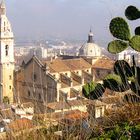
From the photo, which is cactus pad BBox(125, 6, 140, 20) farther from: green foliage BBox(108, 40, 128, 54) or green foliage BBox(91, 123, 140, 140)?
green foliage BBox(91, 123, 140, 140)

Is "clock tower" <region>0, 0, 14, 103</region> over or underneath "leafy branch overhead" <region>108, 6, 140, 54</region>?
underneath

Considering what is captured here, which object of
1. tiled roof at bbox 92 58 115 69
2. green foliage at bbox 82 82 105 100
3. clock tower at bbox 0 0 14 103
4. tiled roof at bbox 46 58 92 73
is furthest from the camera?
tiled roof at bbox 92 58 115 69

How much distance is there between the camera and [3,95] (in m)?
33.0

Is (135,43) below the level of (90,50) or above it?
above

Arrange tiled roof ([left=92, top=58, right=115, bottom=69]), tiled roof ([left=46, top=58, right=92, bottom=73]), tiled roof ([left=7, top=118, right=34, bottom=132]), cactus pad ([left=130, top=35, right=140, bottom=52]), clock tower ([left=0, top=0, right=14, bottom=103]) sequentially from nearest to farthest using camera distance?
tiled roof ([left=7, top=118, right=34, bottom=132]), cactus pad ([left=130, top=35, right=140, bottom=52]), tiled roof ([left=46, top=58, right=92, bottom=73]), clock tower ([left=0, top=0, right=14, bottom=103]), tiled roof ([left=92, top=58, right=115, bottom=69])

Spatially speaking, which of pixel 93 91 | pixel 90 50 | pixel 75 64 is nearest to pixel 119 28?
pixel 93 91

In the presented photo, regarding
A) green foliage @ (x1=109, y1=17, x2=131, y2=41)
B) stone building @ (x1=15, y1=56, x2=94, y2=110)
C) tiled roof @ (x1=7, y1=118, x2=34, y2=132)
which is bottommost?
stone building @ (x1=15, y1=56, x2=94, y2=110)

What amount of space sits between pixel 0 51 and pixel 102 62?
28.7ft

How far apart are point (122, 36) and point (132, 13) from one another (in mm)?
388

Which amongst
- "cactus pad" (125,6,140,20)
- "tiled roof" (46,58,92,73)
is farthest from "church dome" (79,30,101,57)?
"cactus pad" (125,6,140,20)

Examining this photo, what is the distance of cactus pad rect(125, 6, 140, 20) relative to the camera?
585 cm

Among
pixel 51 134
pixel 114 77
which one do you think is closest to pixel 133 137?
pixel 51 134

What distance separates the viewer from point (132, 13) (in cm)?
587

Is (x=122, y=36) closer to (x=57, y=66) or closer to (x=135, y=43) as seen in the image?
(x=135, y=43)
